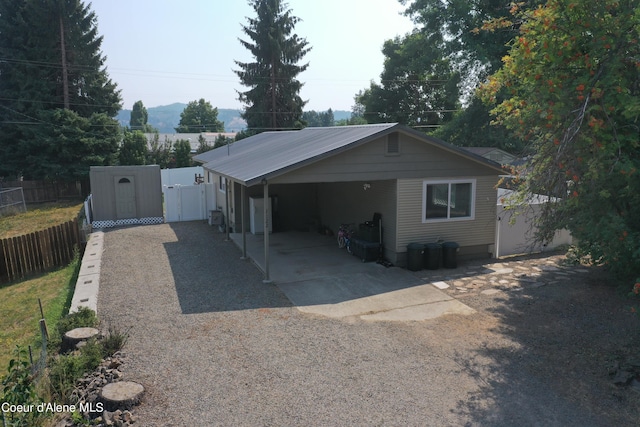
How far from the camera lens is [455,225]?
12.8 metres

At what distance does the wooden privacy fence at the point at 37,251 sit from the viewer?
12.4 metres

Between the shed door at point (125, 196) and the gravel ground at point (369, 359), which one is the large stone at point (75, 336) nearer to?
the gravel ground at point (369, 359)

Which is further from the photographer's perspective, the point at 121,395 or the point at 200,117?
the point at 200,117

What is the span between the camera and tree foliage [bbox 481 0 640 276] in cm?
664

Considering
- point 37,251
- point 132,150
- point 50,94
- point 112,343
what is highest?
point 50,94

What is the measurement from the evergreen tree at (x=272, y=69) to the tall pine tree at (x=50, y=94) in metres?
12.5

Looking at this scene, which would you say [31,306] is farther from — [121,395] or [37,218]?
[37,218]

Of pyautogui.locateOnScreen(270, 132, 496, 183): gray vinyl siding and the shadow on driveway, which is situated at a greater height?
pyautogui.locateOnScreen(270, 132, 496, 183): gray vinyl siding

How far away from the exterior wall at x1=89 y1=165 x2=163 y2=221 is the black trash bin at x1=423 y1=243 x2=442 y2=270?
12.3m

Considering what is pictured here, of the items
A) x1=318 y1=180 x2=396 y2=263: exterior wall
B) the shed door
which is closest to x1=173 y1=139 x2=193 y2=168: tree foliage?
the shed door

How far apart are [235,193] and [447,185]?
293 inches

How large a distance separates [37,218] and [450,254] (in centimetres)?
2097

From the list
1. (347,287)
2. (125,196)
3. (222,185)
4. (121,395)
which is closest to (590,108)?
(347,287)

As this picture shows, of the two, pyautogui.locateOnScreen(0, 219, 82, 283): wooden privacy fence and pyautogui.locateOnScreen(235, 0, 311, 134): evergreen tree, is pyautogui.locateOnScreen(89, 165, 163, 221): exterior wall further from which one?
pyautogui.locateOnScreen(235, 0, 311, 134): evergreen tree
